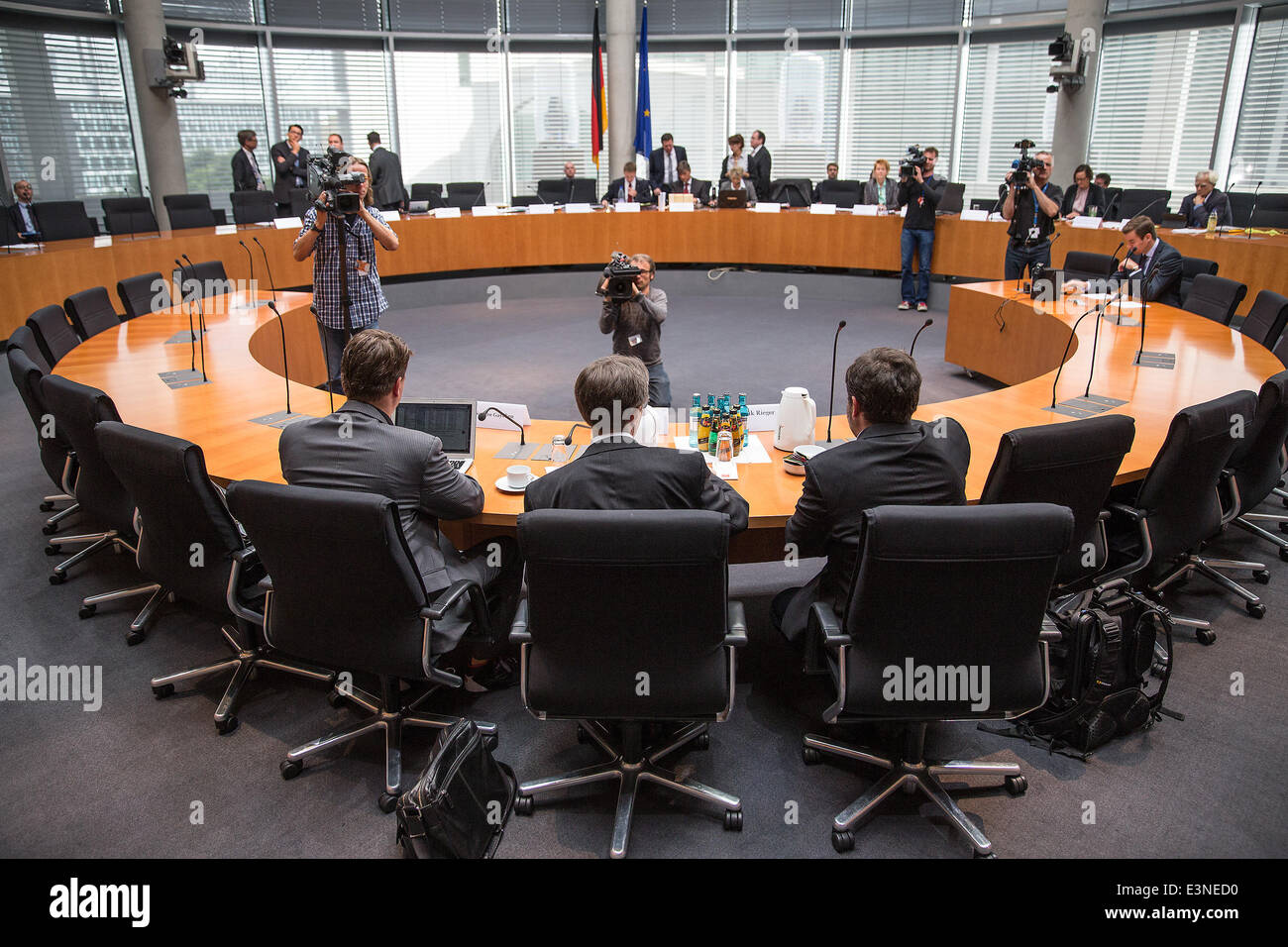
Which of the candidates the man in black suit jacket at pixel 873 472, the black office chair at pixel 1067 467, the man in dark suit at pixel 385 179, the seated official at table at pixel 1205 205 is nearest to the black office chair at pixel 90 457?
the man in black suit jacket at pixel 873 472

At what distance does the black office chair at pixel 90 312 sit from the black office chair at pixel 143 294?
0.33ft

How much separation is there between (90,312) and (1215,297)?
6.83 metres

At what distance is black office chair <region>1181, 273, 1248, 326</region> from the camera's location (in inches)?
207

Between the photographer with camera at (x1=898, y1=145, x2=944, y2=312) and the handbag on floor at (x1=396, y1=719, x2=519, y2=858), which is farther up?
the photographer with camera at (x1=898, y1=145, x2=944, y2=312)

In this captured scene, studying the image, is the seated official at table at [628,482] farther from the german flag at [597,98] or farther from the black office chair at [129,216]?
the german flag at [597,98]

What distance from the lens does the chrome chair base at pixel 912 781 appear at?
230 cm

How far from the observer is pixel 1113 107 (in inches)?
412

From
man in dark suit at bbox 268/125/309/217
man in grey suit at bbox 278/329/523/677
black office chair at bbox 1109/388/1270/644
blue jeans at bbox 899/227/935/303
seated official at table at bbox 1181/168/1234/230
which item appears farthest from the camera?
man in dark suit at bbox 268/125/309/217

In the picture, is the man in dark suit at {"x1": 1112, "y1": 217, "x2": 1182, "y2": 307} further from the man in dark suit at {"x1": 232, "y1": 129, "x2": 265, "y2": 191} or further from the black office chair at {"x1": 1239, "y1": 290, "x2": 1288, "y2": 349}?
the man in dark suit at {"x1": 232, "y1": 129, "x2": 265, "y2": 191}

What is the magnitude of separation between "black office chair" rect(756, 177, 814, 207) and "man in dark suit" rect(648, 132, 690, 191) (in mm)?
1040

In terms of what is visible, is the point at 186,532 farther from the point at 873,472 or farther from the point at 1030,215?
the point at 1030,215

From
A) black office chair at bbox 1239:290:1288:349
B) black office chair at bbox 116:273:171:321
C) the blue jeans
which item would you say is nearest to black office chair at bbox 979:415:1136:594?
black office chair at bbox 1239:290:1288:349
